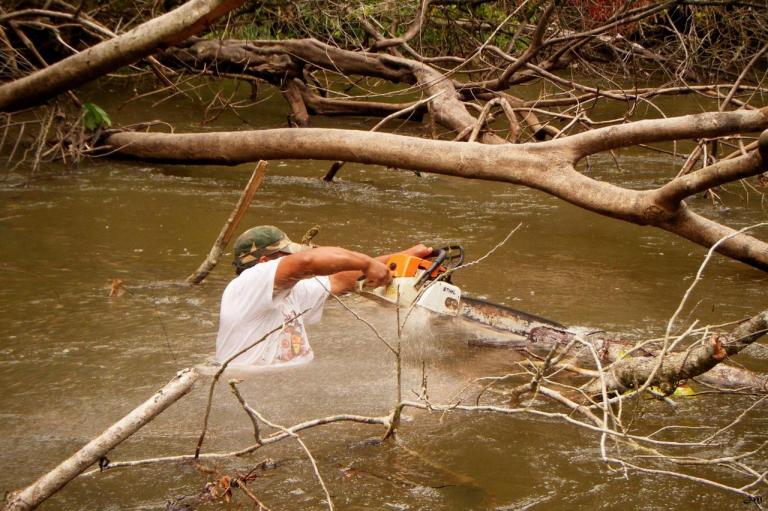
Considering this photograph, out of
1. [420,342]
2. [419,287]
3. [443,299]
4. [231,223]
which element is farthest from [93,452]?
[231,223]

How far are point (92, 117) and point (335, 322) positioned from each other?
4648mm

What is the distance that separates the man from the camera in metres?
4.96

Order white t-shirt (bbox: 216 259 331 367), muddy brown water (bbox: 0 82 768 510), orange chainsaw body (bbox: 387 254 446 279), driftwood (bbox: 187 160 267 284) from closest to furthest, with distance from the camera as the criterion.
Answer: muddy brown water (bbox: 0 82 768 510)
white t-shirt (bbox: 216 259 331 367)
orange chainsaw body (bbox: 387 254 446 279)
driftwood (bbox: 187 160 267 284)

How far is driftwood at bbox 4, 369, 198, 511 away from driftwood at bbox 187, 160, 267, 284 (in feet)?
9.14

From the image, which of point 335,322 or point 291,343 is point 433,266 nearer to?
point 291,343

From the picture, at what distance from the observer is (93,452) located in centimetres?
357

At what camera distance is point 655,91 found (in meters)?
9.11

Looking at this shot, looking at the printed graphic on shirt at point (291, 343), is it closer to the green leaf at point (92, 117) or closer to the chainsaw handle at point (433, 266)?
the chainsaw handle at point (433, 266)

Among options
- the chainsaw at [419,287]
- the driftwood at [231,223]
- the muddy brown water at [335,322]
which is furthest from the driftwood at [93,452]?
the driftwood at [231,223]

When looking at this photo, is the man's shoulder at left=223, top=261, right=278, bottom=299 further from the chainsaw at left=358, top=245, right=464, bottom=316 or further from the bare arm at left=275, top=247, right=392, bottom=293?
the chainsaw at left=358, top=245, right=464, bottom=316

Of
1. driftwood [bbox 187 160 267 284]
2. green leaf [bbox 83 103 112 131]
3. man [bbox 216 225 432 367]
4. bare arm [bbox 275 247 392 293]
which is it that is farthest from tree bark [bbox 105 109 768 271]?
bare arm [bbox 275 247 392 293]

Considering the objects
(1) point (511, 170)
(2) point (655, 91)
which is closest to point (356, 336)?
(1) point (511, 170)

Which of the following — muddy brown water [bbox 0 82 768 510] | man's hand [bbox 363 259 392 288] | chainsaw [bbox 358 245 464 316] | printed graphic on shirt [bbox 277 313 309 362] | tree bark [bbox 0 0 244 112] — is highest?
tree bark [bbox 0 0 244 112]

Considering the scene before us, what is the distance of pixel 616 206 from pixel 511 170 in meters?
1.01
